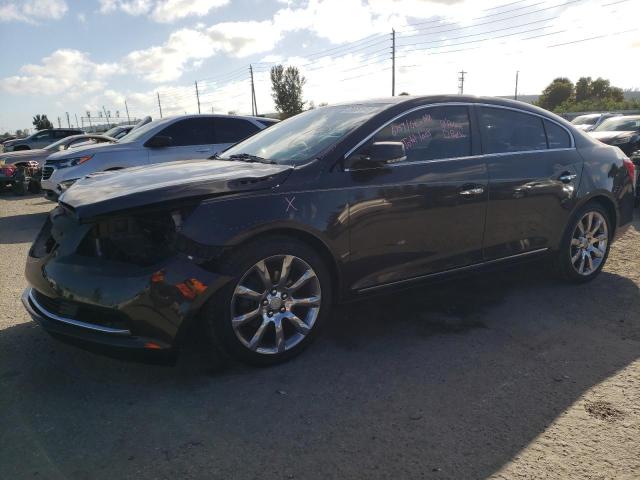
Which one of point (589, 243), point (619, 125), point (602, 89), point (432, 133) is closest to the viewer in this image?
point (432, 133)

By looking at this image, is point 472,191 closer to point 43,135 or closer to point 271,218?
point 271,218

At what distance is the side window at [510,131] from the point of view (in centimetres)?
415

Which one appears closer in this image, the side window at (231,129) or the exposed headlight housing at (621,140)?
the side window at (231,129)

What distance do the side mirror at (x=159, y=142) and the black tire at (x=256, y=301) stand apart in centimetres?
584

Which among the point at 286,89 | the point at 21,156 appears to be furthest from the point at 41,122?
the point at 21,156

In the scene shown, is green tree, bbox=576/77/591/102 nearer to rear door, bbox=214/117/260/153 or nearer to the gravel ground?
rear door, bbox=214/117/260/153

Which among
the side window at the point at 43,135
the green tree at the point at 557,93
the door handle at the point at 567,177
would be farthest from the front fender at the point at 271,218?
the green tree at the point at 557,93

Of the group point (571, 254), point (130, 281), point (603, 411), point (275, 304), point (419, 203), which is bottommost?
point (603, 411)

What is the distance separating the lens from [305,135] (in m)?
3.93

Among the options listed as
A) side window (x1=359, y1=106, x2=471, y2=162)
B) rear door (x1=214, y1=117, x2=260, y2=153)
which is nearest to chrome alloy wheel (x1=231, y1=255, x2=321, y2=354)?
side window (x1=359, y1=106, x2=471, y2=162)

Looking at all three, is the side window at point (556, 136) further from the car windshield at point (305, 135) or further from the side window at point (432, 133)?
the car windshield at point (305, 135)

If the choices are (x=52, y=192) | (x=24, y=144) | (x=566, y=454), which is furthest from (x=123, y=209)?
(x=24, y=144)

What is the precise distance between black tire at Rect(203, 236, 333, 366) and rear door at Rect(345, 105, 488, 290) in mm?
275

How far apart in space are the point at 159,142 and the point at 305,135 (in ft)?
17.5
